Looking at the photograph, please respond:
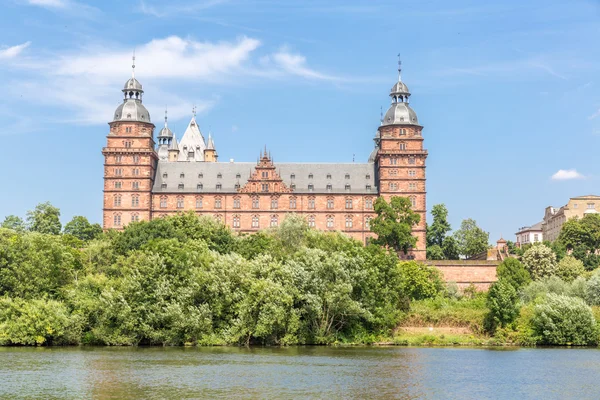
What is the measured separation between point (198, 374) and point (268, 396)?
5899 millimetres

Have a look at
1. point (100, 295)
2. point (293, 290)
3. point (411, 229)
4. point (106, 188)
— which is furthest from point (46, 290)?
point (411, 229)

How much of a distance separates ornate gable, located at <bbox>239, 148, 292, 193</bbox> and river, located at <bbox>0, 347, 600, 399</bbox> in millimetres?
45534

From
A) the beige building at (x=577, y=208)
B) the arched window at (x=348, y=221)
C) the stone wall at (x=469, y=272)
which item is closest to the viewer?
the stone wall at (x=469, y=272)

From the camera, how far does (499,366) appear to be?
38812mm

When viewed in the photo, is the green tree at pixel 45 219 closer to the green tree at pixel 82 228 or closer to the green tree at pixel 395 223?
the green tree at pixel 82 228

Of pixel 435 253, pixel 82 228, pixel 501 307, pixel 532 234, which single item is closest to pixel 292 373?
pixel 501 307

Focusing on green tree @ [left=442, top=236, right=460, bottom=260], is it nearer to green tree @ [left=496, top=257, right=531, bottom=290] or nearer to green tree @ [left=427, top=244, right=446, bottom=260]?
green tree @ [left=427, top=244, right=446, bottom=260]

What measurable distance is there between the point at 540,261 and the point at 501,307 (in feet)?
87.5

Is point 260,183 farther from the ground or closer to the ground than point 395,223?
farther from the ground

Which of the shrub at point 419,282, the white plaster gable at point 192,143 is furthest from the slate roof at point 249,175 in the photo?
the white plaster gable at point 192,143

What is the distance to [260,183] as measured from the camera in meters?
90.6

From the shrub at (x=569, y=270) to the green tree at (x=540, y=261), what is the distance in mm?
590

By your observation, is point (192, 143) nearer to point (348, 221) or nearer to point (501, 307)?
point (348, 221)

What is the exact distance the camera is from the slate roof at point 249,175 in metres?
90.9
